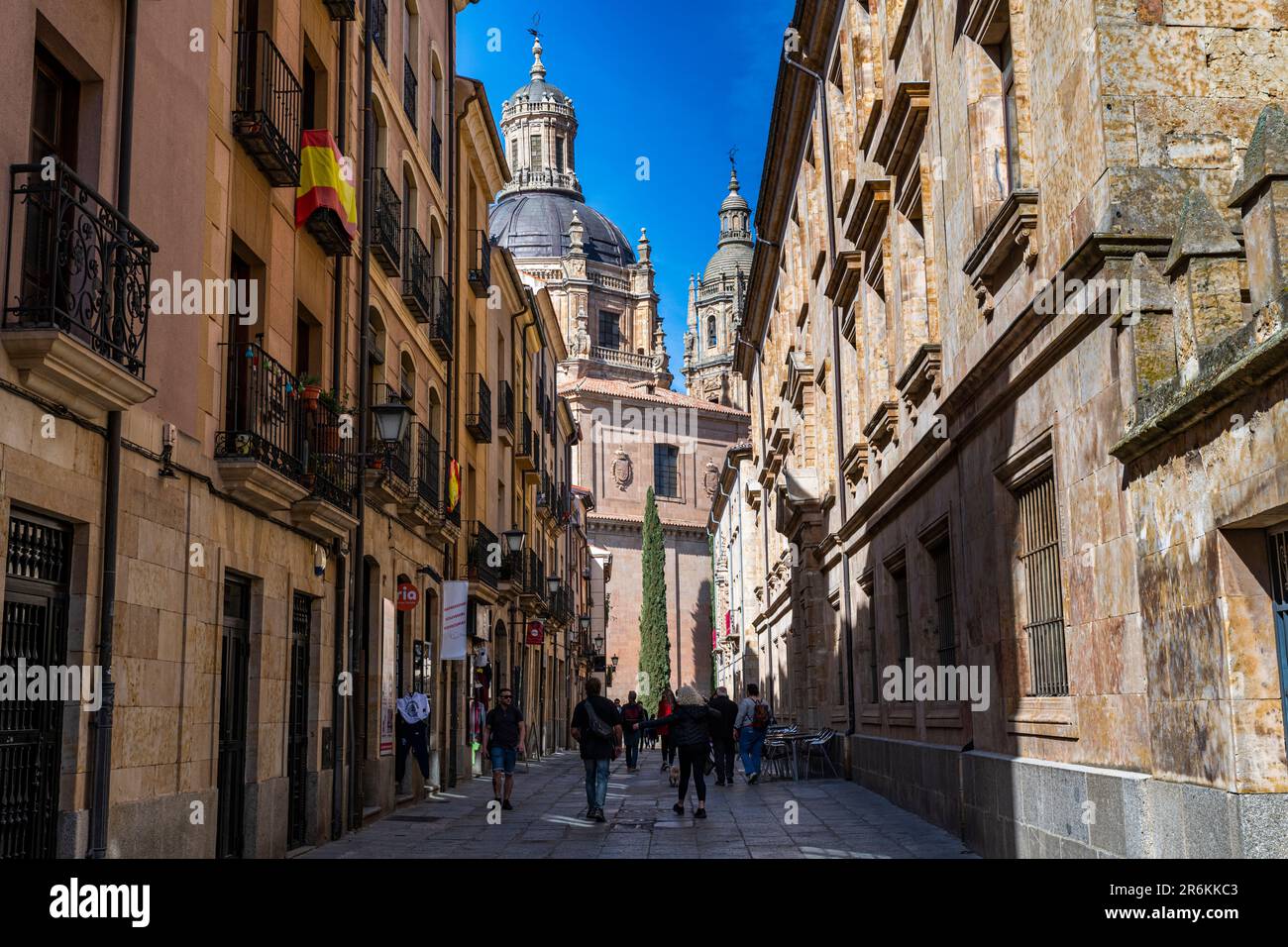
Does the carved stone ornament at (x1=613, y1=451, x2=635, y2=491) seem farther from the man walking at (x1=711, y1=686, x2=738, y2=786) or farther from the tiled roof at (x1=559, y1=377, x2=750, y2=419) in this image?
the man walking at (x1=711, y1=686, x2=738, y2=786)

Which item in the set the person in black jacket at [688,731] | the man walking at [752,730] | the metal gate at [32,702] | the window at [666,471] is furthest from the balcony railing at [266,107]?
the window at [666,471]

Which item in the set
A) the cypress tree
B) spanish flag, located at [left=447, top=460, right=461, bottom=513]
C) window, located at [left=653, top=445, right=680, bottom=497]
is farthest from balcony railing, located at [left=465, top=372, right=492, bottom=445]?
window, located at [left=653, top=445, right=680, bottom=497]

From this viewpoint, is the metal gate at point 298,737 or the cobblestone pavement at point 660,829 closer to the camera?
the cobblestone pavement at point 660,829

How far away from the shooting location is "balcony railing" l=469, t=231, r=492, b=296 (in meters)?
24.9

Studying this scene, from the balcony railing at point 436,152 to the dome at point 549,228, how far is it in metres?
73.7

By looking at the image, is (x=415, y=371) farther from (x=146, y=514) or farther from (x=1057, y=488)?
(x=1057, y=488)

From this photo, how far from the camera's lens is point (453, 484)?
22.0 meters

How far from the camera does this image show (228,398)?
1117cm

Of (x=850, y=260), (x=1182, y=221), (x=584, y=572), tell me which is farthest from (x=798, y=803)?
(x=584, y=572)

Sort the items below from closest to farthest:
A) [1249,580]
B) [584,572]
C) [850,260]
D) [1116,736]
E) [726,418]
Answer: [1249,580] → [1116,736] → [850,260] → [584,572] → [726,418]

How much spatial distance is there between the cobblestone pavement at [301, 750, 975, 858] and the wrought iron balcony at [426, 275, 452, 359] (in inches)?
277

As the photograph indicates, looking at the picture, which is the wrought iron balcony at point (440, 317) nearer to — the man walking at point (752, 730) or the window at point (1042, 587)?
the man walking at point (752, 730)

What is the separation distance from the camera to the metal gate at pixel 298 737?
42.7 ft

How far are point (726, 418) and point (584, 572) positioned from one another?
23017 mm
